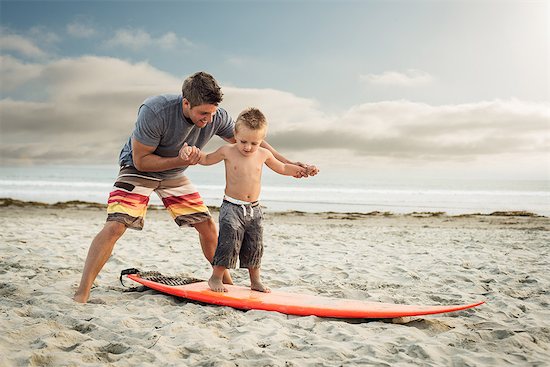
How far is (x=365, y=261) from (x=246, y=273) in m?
1.67

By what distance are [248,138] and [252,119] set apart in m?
0.15

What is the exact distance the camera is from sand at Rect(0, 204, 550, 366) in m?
2.78


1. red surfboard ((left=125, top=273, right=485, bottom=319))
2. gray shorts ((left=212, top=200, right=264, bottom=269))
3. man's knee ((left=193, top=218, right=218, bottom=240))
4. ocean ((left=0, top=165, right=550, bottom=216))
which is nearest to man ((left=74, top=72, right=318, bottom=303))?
man's knee ((left=193, top=218, right=218, bottom=240))

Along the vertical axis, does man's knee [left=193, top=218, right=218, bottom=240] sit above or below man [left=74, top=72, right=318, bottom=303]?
below

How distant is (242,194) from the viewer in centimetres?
388

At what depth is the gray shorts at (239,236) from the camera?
3.81 m

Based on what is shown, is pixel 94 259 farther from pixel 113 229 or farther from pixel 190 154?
pixel 190 154

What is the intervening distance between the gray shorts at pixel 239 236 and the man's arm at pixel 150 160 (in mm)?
507

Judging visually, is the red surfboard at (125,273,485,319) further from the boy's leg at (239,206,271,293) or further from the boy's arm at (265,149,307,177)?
the boy's arm at (265,149,307,177)

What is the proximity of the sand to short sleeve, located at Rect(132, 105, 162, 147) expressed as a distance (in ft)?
4.40

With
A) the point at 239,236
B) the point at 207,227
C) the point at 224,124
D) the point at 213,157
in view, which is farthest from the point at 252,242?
the point at 224,124

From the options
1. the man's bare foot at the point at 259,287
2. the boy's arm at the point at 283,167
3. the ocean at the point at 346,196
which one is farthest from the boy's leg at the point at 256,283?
the ocean at the point at 346,196

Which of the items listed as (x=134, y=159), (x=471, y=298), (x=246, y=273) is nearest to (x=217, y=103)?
(x=134, y=159)

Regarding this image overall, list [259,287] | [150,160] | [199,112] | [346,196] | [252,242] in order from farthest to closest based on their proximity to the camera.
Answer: [346,196] < [259,287] < [252,242] < [150,160] < [199,112]
